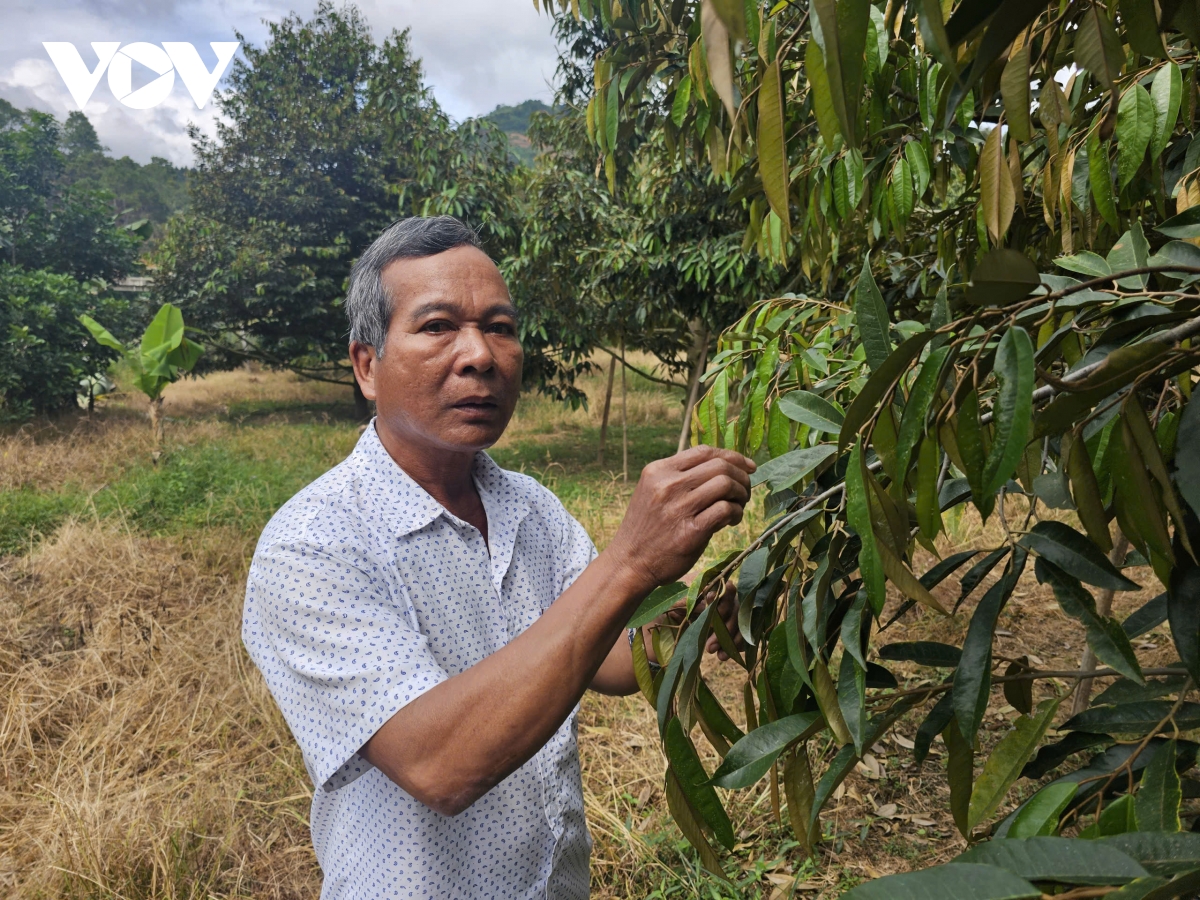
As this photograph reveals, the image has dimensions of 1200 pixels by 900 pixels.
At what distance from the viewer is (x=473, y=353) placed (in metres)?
1.05

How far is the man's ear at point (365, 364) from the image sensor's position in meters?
1.15

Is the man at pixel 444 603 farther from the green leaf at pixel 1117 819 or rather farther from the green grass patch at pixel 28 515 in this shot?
the green grass patch at pixel 28 515

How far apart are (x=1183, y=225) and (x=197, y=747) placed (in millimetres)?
2867

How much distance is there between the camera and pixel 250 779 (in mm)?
2504

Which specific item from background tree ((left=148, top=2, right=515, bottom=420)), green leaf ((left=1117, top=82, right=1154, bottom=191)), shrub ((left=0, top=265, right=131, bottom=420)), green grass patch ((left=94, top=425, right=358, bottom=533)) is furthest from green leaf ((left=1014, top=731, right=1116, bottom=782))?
background tree ((left=148, top=2, right=515, bottom=420))

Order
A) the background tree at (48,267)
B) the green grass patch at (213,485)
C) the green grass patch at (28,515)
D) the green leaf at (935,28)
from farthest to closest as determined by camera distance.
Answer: the background tree at (48,267)
the green grass patch at (213,485)
the green grass patch at (28,515)
the green leaf at (935,28)

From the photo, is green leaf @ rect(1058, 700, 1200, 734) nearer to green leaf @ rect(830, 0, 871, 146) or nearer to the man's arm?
the man's arm

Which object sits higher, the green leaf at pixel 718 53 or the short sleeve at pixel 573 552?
the green leaf at pixel 718 53

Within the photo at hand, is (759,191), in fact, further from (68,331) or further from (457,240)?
(68,331)

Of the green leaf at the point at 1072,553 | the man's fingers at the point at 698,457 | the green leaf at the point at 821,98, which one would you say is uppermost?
the green leaf at the point at 821,98

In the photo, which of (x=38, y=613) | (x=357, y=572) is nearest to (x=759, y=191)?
(x=357, y=572)

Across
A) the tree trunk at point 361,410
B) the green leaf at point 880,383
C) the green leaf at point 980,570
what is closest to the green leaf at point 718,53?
the green leaf at point 880,383

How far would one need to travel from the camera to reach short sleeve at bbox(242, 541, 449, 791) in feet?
2.72

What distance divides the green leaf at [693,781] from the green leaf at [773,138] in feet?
1.44
